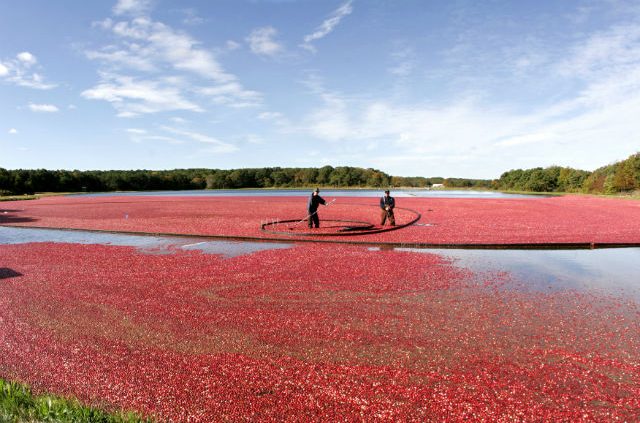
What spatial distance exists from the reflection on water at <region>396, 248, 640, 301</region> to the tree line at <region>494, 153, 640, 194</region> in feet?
252

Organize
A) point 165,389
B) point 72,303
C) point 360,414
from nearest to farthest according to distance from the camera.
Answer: point 360,414 → point 165,389 → point 72,303

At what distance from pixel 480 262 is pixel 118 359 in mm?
11262

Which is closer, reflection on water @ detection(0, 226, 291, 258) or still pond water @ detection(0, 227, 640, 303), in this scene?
still pond water @ detection(0, 227, 640, 303)

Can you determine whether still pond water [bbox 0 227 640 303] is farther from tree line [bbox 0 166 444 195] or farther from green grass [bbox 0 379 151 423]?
tree line [bbox 0 166 444 195]

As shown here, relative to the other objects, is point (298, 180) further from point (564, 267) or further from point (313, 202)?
point (564, 267)

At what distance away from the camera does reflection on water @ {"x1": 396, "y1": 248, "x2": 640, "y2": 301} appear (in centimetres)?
995

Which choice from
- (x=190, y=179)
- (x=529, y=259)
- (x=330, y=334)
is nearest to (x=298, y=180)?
(x=190, y=179)

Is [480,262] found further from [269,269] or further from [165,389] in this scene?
[165,389]

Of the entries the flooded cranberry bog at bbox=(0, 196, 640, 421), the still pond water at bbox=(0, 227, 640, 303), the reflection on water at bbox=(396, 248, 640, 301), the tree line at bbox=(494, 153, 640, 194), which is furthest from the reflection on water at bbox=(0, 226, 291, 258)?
the tree line at bbox=(494, 153, 640, 194)

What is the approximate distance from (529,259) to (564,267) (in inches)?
53.2

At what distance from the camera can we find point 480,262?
1302 cm

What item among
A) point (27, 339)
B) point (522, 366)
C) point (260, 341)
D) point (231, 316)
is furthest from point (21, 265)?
point (522, 366)

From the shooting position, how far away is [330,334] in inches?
263

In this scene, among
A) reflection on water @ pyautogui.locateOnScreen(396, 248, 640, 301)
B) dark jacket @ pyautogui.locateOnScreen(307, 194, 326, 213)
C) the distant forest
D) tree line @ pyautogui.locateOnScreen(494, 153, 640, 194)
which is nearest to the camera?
reflection on water @ pyautogui.locateOnScreen(396, 248, 640, 301)
